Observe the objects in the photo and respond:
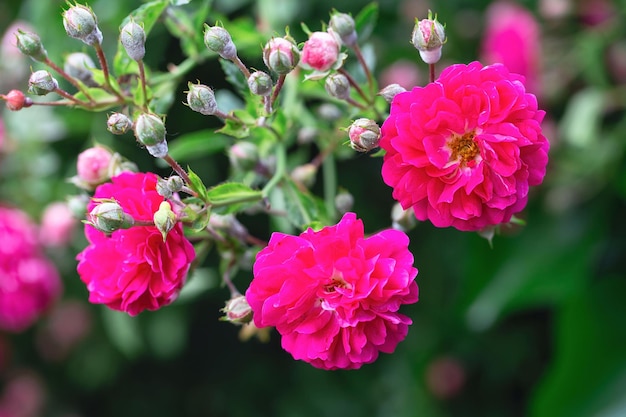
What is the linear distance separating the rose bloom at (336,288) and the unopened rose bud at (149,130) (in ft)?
0.42

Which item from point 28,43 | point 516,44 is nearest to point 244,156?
point 28,43

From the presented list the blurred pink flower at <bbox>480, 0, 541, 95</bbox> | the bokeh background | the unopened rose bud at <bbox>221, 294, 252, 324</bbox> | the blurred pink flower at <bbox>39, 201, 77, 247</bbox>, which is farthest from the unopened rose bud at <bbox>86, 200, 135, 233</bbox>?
the blurred pink flower at <bbox>480, 0, 541, 95</bbox>

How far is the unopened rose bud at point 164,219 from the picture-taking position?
2.05 ft

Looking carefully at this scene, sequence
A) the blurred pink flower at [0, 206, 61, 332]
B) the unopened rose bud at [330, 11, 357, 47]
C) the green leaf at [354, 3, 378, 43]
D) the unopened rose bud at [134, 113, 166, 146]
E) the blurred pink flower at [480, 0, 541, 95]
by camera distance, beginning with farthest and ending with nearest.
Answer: the blurred pink flower at [480, 0, 541, 95], the blurred pink flower at [0, 206, 61, 332], the green leaf at [354, 3, 378, 43], the unopened rose bud at [330, 11, 357, 47], the unopened rose bud at [134, 113, 166, 146]

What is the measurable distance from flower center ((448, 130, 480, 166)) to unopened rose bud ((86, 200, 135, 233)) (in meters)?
0.29

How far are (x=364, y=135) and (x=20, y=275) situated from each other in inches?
31.2

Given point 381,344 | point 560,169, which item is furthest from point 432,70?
point 560,169

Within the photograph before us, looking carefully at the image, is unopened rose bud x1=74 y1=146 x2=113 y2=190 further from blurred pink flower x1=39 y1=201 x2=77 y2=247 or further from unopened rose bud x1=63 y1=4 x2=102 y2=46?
blurred pink flower x1=39 y1=201 x2=77 y2=247

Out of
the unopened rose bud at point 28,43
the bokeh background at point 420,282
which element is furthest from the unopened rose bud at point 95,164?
the bokeh background at point 420,282

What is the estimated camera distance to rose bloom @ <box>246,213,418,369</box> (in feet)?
2.06

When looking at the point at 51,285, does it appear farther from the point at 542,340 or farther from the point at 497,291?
the point at 542,340

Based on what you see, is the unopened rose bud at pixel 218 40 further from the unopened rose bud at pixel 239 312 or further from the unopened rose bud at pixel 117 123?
Result: the unopened rose bud at pixel 239 312

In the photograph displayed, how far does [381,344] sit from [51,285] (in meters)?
0.82

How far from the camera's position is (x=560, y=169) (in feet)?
4.35
